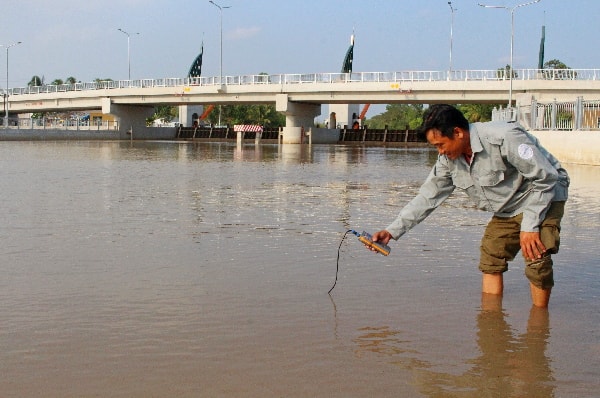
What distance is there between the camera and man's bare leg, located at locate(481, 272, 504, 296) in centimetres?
561

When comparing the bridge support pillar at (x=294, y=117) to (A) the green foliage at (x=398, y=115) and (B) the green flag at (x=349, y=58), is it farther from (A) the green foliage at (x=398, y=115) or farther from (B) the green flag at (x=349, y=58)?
(A) the green foliage at (x=398, y=115)

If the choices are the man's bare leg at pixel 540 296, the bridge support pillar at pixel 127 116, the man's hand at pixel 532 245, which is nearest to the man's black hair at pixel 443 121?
the man's hand at pixel 532 245

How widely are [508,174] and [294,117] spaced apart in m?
65.5

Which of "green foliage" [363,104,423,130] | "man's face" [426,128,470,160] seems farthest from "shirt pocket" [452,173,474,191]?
"green foliage" [363,104,423,130]

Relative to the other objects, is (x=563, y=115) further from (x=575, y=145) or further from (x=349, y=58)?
(x=349, y=58)

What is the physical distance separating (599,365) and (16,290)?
3.78 m

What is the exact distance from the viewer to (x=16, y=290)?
5590 mm

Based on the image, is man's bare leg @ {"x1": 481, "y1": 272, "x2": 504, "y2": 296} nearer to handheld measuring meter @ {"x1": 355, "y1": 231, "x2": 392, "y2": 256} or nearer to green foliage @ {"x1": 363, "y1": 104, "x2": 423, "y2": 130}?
handheld measuring meter @ {"x1": 355, "y1": 231, "x2": 392, "y2": 256}

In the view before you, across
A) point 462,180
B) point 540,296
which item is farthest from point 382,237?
point 540,296

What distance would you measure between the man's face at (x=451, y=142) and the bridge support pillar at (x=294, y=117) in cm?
6232

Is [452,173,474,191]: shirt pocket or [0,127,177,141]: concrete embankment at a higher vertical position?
[0,127,177,141]: concrete embankment

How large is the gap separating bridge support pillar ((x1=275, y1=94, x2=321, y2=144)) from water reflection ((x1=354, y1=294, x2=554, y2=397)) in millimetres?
62495

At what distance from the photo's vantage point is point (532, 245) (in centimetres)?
478

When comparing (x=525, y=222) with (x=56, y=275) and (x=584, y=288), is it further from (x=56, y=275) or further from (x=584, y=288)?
(x=56, y=275)
